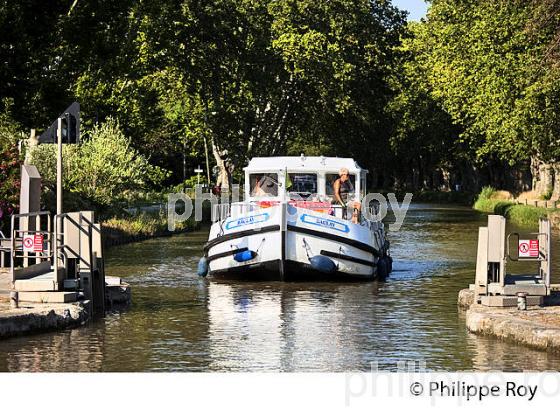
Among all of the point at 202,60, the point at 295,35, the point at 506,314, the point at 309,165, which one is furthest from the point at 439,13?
the point at 506,314

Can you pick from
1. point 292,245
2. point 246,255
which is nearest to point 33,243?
point 246,255

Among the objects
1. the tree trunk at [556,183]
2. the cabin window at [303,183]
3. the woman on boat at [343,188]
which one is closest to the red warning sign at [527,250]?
the woman on boat at [343,188]

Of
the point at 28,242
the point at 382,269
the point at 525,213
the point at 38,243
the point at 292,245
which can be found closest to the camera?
the point at 38,243

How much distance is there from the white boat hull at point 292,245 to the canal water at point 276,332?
0.41 meters

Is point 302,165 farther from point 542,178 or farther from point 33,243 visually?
point 542,178

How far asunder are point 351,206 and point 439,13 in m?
45.6

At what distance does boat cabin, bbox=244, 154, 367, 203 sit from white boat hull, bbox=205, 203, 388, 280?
2.20 meters

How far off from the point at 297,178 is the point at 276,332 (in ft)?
39.7

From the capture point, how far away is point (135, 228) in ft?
159

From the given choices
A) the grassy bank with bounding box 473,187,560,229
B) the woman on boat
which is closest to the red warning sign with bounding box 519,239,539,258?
the woman on boat

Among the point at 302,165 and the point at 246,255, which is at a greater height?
the point at 302,165

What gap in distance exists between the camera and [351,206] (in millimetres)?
33094
